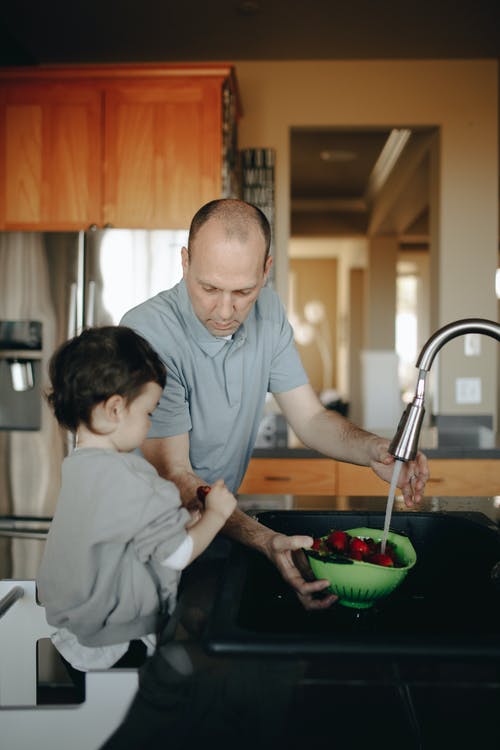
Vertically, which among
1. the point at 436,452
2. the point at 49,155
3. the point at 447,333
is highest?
the point at 49,155

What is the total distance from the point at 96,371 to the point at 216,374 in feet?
1.99

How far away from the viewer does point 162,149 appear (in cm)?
294

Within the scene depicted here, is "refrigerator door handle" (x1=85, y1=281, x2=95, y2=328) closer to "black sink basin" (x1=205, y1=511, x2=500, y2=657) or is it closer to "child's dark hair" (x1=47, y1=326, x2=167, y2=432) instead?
"black sink basin" (x1=205, y1=511, x2=500, y2=657)

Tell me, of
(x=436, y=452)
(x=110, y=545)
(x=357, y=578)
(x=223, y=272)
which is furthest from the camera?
(x=436, y=452)

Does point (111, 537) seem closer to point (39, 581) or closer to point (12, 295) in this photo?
point (39, 581)

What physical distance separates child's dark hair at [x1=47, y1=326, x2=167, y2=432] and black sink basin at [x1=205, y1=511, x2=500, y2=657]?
1.07 feet

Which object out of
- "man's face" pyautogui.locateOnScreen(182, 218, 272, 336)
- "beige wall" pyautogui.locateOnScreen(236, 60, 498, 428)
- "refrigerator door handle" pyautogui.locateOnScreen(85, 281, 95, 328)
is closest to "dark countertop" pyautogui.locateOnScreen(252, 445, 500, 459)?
"beige wall" pyautogui.locateOnScreen(236, 60, 498, 428)

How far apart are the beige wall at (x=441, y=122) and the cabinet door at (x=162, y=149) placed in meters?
0.67

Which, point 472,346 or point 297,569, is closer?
point 297,569

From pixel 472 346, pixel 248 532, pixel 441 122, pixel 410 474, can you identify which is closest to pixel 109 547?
pixel 248 532

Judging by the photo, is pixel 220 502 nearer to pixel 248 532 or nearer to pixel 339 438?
pixel 248 532

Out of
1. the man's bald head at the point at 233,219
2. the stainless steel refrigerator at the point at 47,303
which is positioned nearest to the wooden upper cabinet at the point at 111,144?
the stainless steel refrigerator at the point at 47,303

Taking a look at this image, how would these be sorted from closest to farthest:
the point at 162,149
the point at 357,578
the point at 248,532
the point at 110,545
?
the point at 110,545
the point at 357,578
the point at 248,532
the point at 162,149

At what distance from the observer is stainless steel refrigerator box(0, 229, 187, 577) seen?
9.16 ft
